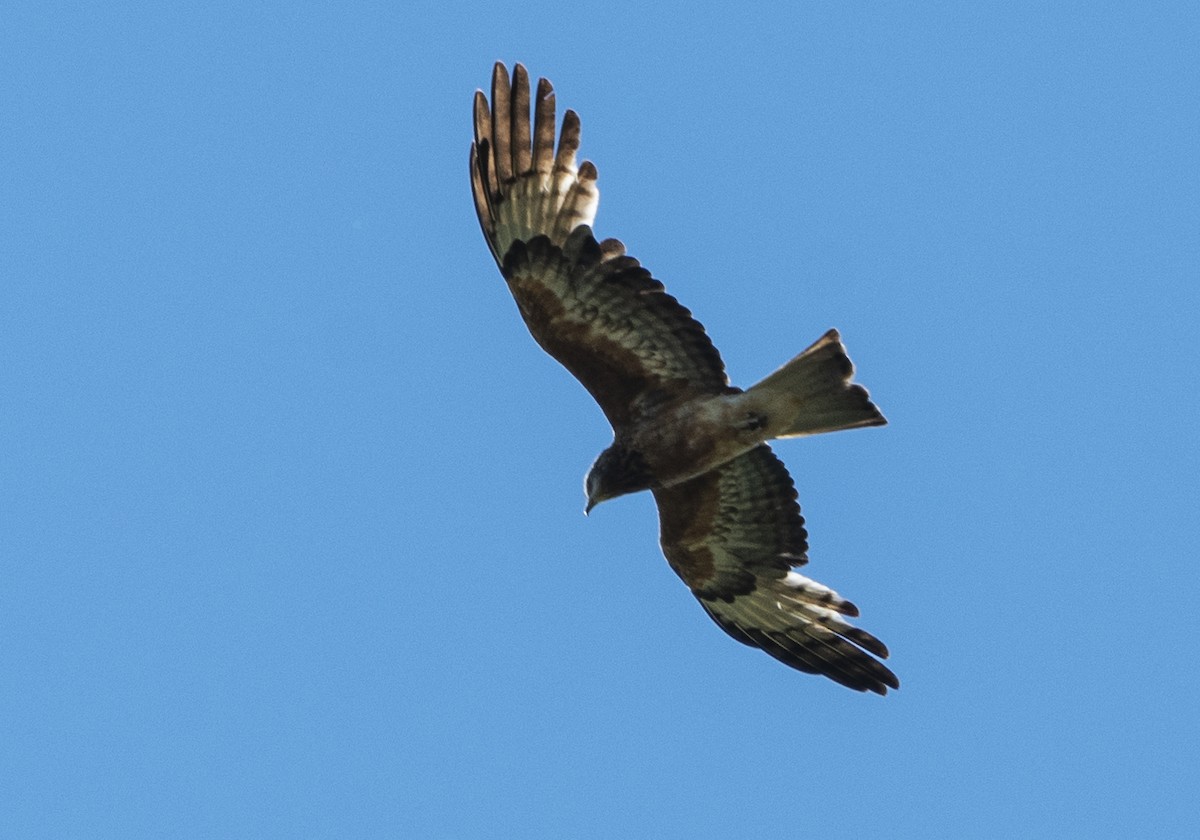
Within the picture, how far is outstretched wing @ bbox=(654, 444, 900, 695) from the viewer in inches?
443

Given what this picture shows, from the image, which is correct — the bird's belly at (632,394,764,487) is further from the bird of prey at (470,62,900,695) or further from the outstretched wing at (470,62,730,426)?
the outstretched wing at (470,62,730,426)

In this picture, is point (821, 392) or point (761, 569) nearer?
point (821, 392)

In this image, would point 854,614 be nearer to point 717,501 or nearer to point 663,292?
point 717,501

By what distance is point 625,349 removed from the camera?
1070 centimetres

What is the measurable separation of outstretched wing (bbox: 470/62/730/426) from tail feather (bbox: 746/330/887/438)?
1.28ft

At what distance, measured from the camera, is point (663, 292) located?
34.3 ft

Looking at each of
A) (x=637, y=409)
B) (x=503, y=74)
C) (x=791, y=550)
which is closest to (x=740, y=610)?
(x=791, y=550)

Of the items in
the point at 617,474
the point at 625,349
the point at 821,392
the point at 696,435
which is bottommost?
the point at 617,474

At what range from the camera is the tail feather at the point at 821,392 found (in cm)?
1031

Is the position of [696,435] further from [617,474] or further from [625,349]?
[625,349]

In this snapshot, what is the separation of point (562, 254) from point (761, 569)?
242 centimetres

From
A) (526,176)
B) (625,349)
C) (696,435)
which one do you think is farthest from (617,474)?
(526,176)

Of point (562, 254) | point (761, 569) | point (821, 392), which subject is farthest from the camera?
point (761, 569)

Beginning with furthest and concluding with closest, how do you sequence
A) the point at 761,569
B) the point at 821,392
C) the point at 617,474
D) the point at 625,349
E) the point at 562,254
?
1. the point at 761,569
2. the point at 617,474
3. the point at 625,349
4. the point at 562,254
5. the point at 821,392
